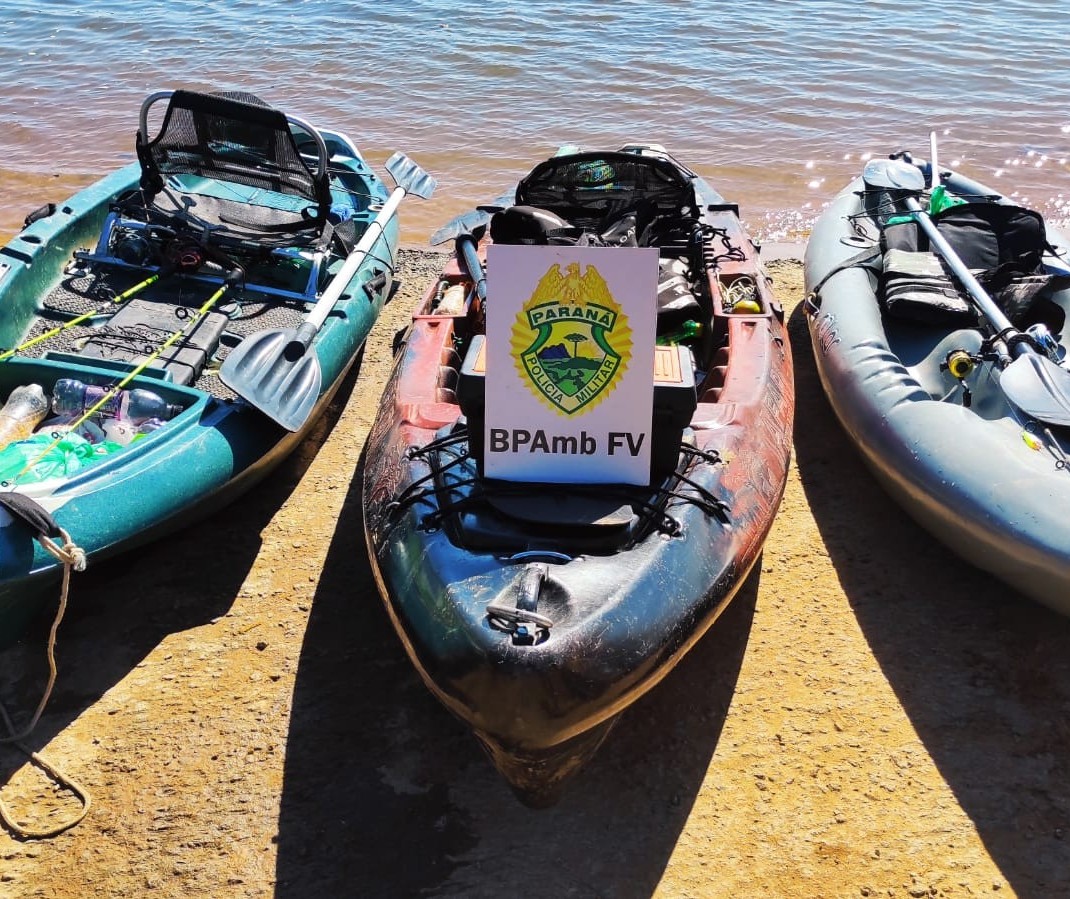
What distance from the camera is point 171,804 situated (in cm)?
296

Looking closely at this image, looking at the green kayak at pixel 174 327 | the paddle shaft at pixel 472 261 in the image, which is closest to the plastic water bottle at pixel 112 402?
the green kayak at pixel 174 327

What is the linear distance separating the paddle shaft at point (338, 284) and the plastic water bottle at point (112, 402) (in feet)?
1.95

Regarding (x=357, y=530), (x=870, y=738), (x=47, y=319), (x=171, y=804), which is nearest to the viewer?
(x=171, y=804)

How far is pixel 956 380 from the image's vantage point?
4.41 meters

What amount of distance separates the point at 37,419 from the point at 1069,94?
1053cm

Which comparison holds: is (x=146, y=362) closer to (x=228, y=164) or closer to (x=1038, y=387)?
(x=228, y=164)

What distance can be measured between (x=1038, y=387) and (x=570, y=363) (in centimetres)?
234

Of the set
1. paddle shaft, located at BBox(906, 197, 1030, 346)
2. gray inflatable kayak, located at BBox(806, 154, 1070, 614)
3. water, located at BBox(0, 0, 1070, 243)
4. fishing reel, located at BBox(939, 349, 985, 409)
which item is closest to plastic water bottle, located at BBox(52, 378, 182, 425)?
gray inflatable kayak, located at BBox(806, 154, 1070, 614)

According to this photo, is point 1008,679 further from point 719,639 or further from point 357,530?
point 357,530

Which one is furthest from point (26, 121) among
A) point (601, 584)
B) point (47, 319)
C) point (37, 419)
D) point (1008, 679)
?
point (1008, 679)

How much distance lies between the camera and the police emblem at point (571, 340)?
2.58 meters

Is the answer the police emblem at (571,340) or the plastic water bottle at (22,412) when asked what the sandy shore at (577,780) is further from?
the police emblem at (571,340)

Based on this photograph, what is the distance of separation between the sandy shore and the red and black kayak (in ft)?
1.23

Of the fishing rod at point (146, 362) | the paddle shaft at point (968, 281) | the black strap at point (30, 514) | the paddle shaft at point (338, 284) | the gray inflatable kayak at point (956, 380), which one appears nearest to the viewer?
the black strap at point (30, 514)
